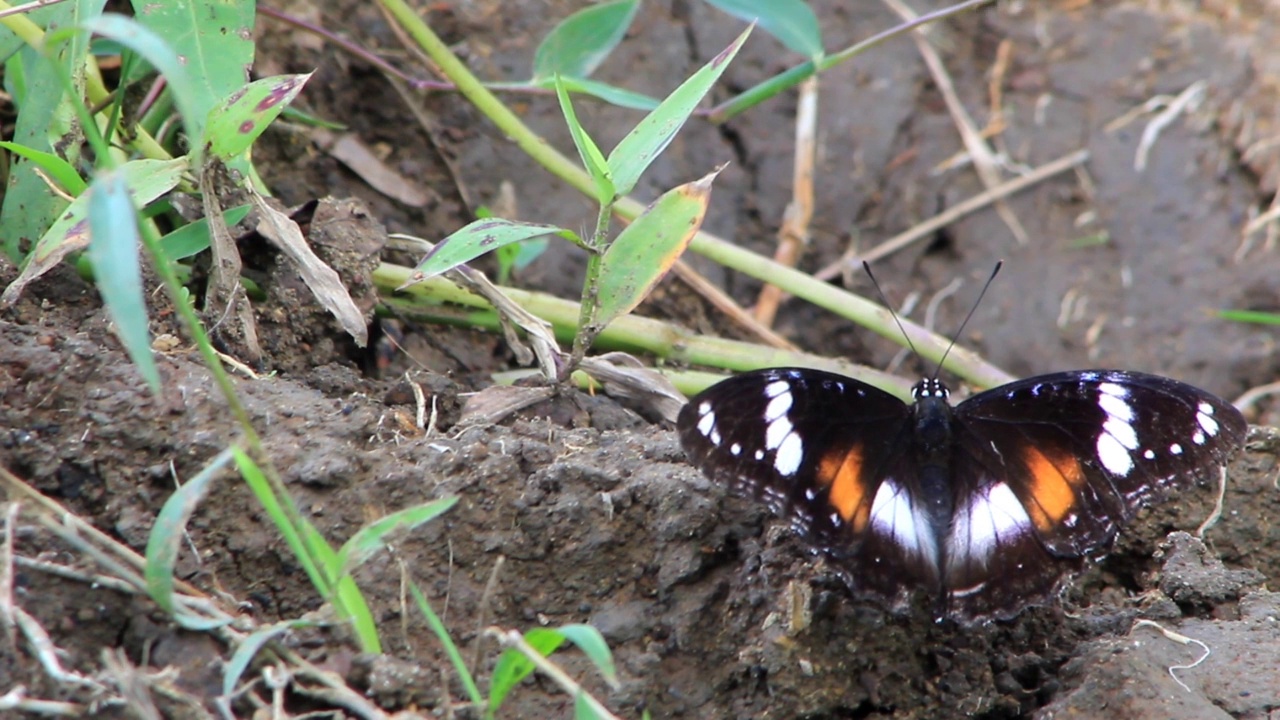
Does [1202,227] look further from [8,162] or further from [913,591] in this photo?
[8,162]

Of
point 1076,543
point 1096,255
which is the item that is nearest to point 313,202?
point 1076,543

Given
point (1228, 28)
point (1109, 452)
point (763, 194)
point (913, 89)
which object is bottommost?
point (1109, 452)

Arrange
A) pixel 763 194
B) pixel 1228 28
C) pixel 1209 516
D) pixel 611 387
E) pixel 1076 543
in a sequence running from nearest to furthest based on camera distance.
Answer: pixel 1076 543 → pixel 1209 516 → pixel 611 387 → pixel 763 194 → pixel 1228 28

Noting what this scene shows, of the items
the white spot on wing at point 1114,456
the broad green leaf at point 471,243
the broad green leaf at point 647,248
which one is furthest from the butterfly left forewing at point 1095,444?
the broad green leaf at point 471,243

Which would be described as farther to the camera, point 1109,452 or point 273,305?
point 273,305

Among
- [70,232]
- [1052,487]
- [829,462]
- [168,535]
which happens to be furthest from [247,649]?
[1052,487]

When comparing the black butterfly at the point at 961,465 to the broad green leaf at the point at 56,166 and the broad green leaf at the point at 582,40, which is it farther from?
the broad green leaf at the point at 582,40
